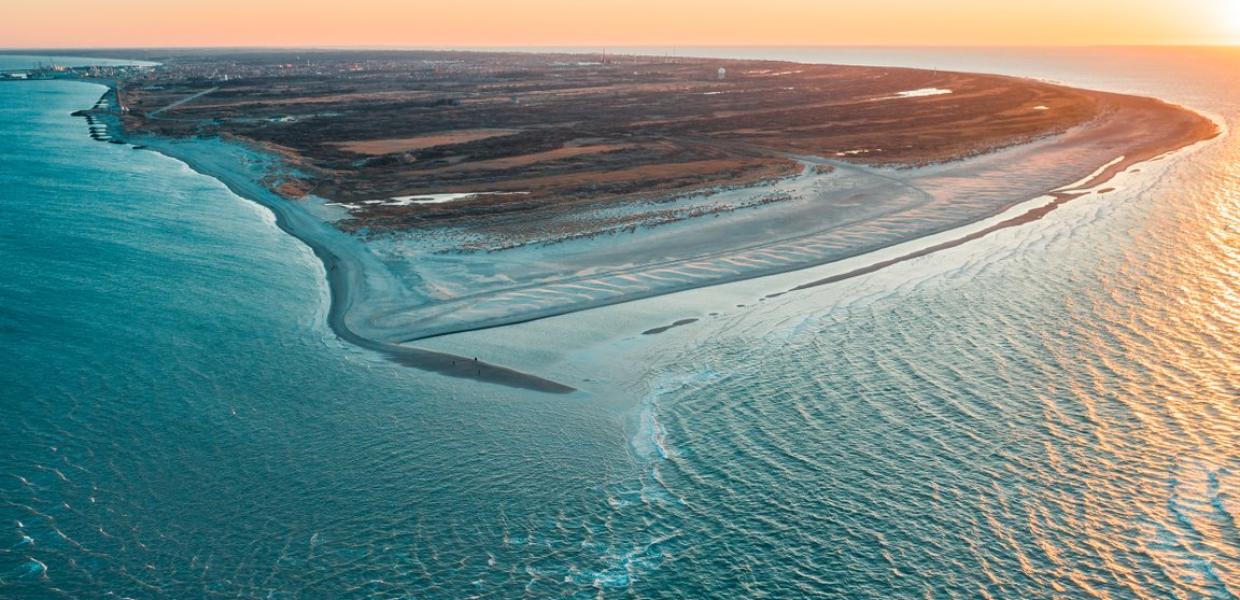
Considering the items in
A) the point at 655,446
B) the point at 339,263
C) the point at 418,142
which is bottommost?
the point at 655,446

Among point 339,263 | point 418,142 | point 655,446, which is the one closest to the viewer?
point 655,446

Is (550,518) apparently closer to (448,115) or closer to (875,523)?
(875,523)

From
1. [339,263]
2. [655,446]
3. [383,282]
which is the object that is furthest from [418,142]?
[655,446]

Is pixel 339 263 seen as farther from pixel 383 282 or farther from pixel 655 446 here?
pixel 655 446

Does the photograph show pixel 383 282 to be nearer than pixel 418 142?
Yes

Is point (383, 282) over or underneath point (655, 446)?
over

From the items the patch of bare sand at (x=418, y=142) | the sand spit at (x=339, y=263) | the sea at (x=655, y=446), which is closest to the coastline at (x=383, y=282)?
the sand spit at (x=339, y=263)

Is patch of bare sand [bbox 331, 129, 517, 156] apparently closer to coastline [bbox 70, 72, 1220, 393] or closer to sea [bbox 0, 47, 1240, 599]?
coastline [bbox 70, 72, 1220, 393]

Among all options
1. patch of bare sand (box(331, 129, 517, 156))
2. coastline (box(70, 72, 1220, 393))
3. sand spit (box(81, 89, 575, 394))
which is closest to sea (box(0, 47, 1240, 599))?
coastline (box(70, 72, 1220, 393))

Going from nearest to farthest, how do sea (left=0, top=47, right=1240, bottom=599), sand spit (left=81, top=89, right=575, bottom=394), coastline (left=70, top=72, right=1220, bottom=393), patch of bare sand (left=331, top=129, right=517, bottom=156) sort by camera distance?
sea (left=0, top=47, right=1240, bottom=599)
sand spit (left=81, top=89, right=575, bottom=394)
coastline (left=70, top=72, right=1220, bottom=393)
patch of bare sand (left=331, top=129, right=517, bottom=156)
